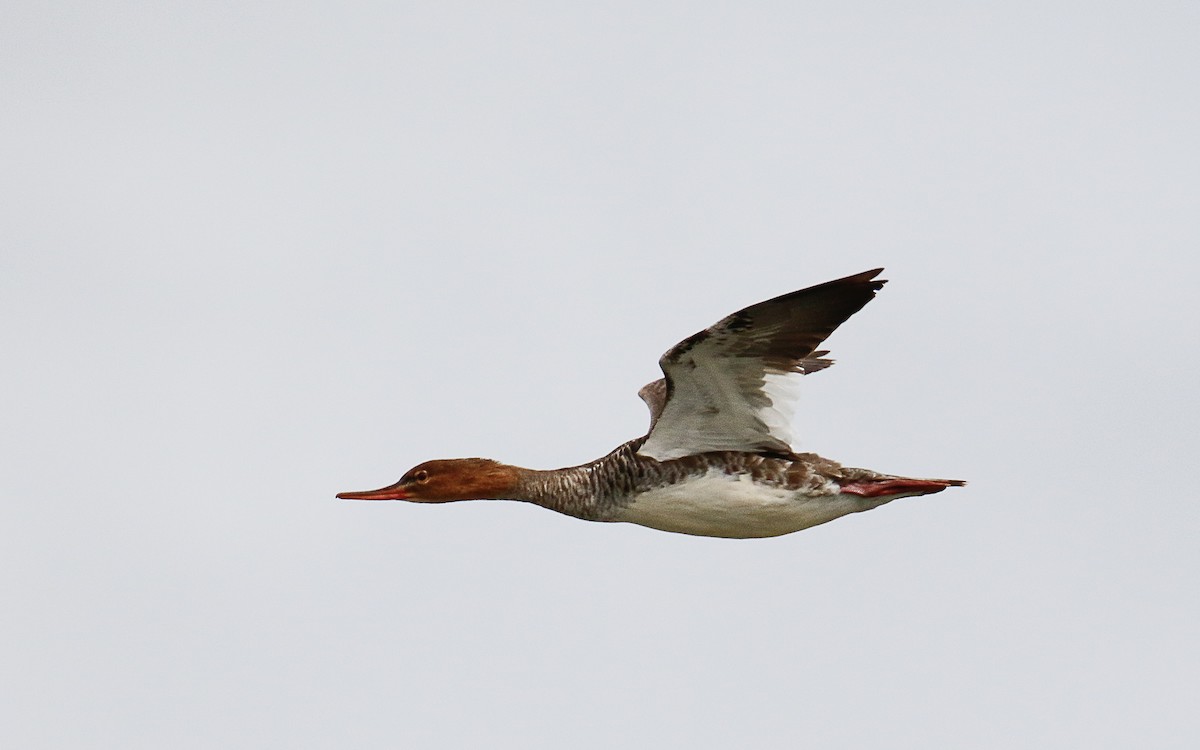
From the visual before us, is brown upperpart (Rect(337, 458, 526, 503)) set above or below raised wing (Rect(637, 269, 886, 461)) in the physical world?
below

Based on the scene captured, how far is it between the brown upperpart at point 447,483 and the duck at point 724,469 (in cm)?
2

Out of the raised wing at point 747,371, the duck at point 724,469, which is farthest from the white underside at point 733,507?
the raised wing at point 747,371

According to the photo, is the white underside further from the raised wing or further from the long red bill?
the long red bill

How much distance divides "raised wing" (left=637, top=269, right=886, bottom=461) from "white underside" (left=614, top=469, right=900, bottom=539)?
0.31 metres

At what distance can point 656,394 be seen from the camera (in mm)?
16094

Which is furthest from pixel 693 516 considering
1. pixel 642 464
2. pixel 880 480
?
pixel 880 480

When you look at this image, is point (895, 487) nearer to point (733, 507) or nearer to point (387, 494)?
point (733, 507)

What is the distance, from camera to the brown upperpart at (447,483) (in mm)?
14570

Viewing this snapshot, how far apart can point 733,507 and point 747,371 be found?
45.8 inches

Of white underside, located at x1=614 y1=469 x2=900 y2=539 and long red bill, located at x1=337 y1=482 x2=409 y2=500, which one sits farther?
long red bill, located at x1=337 y1=482 x2=409 y2=500

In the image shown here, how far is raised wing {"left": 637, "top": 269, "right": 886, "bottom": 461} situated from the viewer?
12500 millimetres

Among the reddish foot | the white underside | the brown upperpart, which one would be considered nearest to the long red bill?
the brown upperpart

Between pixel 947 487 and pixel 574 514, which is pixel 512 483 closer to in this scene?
pixel 574 514

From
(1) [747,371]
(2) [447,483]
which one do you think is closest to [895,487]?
(1) [747,371]
